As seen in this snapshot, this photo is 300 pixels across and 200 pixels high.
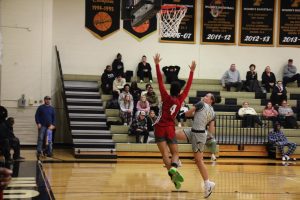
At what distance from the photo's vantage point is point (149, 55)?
71.5ft

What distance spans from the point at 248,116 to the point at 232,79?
276 cm

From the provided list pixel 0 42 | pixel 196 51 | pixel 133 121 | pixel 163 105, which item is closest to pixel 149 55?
pixel 196 51

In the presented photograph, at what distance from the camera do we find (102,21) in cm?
2116

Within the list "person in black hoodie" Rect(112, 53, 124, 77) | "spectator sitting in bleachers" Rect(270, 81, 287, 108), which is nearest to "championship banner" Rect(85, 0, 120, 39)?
"person in black hoodie" Rect(112, 53, 124, 77)

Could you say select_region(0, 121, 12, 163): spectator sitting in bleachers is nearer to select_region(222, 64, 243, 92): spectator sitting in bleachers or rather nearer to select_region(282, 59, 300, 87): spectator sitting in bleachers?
select_region(222, 64, 243, 92): spectator sitting in bleachers

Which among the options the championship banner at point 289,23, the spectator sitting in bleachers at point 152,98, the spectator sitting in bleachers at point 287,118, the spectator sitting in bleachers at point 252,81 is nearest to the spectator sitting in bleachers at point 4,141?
the spectator sitting in bleachers at point 152,98

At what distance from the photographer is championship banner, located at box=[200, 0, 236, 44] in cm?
2220

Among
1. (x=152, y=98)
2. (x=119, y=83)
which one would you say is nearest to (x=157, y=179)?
(x=152, y=98)

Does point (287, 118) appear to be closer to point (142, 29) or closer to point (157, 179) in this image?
point (142, 29)

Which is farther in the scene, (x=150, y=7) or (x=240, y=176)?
(x=240, y=176)

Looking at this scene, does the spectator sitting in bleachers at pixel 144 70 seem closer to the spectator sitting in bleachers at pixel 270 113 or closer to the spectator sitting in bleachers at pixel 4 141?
the spectator sitting in bleachers at pixel 270 113

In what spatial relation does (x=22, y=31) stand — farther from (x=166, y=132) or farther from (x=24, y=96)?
(x=166, y=132)

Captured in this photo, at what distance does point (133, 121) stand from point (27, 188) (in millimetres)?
7760

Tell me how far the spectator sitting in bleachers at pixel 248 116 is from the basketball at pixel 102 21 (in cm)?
640
